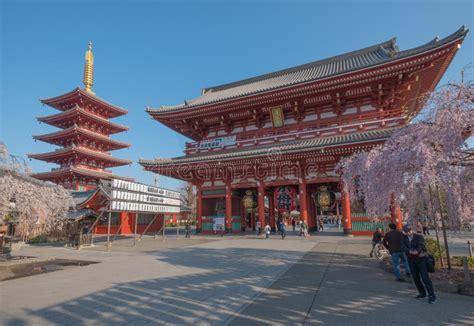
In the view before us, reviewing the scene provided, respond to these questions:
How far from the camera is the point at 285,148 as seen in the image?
18062 mm

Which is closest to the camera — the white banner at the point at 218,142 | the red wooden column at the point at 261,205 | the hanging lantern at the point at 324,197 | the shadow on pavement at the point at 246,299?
the shadow on pavement at the point at 246,299

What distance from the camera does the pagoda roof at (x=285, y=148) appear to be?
1583 cm

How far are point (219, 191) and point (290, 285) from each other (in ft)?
53.6

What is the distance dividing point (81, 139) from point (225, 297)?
38.7 meters

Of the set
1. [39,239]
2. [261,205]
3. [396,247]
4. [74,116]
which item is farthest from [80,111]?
[396,247]

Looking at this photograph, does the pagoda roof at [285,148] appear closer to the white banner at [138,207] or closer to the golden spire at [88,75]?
the white banner at [138,207]

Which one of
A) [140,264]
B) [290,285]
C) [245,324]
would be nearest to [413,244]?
[290,285]

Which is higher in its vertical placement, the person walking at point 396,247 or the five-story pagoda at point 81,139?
the five-story pagoda at point 81,139

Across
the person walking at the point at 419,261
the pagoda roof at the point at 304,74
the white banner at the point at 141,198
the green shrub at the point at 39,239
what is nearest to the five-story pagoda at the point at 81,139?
the green shrub at the point at 39,239

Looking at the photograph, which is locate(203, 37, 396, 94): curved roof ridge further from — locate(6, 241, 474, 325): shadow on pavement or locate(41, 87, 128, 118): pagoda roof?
locate(6, 241, 474, 325): shadow on pavement

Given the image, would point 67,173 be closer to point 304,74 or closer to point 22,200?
point 22,200

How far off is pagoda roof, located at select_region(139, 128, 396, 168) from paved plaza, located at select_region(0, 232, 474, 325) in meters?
8.94

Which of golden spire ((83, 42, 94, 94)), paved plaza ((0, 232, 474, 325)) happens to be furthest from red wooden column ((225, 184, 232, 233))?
golden spire ((83, 42, 94, 94))

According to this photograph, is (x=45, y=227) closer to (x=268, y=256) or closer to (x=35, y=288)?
(x=35, y=288)
